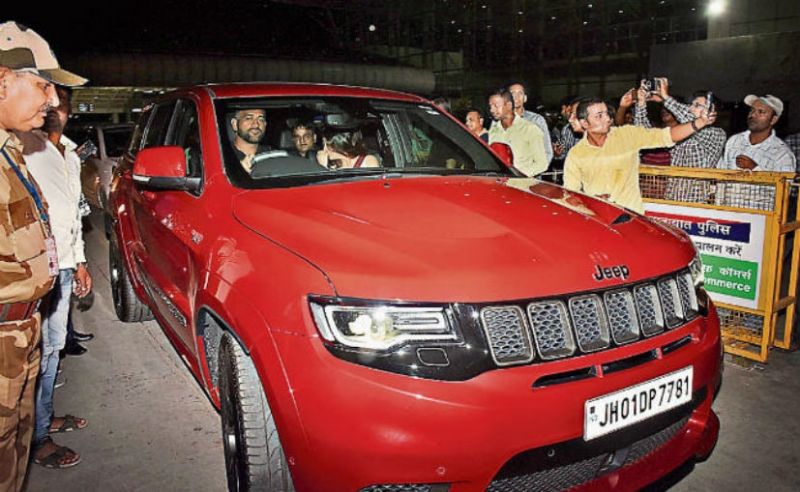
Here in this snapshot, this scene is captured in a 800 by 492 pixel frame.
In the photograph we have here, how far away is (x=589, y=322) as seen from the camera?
81.4 inches

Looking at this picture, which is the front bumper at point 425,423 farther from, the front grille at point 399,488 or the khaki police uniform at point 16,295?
the khaki police uniform at point 16,295

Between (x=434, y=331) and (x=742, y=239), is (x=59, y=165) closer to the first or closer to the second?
(x=434, y=331)

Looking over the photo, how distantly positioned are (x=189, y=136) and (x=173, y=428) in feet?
5.40

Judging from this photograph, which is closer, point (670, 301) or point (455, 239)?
point (455, 239)

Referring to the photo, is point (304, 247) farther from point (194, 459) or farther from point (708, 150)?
point (708, 150)

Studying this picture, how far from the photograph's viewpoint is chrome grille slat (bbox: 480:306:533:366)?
6.31ft

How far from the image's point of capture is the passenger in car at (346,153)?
3.48m

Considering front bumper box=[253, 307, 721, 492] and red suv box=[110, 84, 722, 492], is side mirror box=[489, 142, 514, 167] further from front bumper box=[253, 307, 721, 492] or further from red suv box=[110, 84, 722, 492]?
front bumper box=[253, 307, 721, 492]

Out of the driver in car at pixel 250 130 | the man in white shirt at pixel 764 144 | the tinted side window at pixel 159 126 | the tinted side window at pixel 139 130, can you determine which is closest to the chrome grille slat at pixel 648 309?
the driver in car at pixel 250 130

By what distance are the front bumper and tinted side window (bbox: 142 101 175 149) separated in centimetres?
259

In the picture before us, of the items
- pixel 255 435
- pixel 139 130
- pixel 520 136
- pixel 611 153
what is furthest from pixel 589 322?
pixel 520 136

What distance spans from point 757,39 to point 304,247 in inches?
649

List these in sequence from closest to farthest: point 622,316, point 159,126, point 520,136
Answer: point 622,316, point 159,126, point 520,136

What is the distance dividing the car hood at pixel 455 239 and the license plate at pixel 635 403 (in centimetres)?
36
